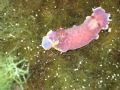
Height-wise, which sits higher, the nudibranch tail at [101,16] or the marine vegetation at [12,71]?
the nudibranch tail at [101,16]

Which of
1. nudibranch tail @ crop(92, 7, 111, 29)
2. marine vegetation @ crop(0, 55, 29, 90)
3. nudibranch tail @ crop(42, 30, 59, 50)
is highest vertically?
nudibranch tail @ crop(92, 7, 111, 29)

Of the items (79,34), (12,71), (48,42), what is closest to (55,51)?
(48,42)

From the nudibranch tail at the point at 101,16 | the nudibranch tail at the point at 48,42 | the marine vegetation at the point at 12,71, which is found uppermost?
the nudibranch tail at the point at 101,16

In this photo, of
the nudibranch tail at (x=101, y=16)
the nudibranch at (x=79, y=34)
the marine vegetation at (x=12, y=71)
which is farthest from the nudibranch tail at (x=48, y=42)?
the nudibranch tail at (x=101, y=16)

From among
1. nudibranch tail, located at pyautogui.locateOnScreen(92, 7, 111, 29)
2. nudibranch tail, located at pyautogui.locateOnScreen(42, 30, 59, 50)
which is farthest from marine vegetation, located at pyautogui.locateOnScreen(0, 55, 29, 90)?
nudibranch tail, located at pyautogui.locateOnScreen(92, 7, 111, 29)

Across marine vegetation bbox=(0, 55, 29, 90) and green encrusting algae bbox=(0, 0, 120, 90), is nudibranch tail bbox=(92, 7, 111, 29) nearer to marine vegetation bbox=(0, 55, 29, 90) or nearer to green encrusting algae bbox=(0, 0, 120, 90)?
green encrusting algae bbox=(0, 0, 120, 90)

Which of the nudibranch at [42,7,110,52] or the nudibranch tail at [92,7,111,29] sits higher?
the nudibranch tail at [92,7,111,29]

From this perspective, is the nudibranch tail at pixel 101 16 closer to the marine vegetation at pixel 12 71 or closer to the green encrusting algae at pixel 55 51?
the green encrusting algae at pixel 55 51
